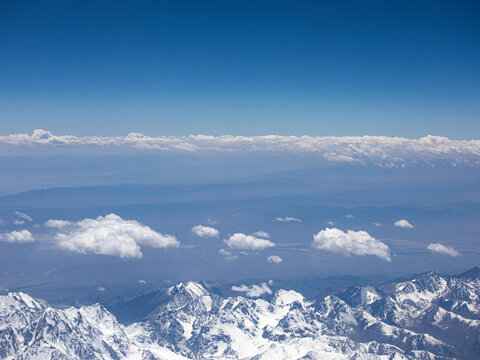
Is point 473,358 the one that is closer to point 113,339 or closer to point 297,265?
point 113,339

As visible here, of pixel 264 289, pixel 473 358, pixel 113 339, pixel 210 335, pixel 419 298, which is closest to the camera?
pixel 473 358

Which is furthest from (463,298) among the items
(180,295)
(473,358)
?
(180,295)

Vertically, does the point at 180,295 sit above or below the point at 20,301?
below

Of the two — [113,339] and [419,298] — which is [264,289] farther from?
[113,339]

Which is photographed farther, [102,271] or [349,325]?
[102,271]

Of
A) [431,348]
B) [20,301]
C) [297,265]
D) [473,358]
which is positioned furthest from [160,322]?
[297,265]

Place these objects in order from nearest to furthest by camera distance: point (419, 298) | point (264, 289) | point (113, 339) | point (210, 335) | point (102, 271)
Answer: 1. point (113, 339)
2. point (210, 335)
3. point (419, 298)
4. point (264, 289)
5. point (102, 271)
